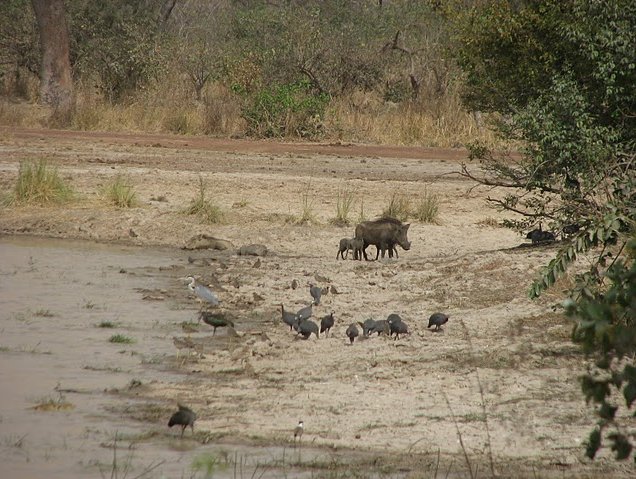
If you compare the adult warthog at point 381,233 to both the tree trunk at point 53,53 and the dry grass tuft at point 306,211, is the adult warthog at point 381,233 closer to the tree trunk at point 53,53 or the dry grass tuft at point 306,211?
the dry grass tuft at point 306,211

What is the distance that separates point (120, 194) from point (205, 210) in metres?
1.40

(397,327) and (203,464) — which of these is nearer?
(203,464)

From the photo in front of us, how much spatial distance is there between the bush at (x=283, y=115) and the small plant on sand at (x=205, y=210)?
10.0m

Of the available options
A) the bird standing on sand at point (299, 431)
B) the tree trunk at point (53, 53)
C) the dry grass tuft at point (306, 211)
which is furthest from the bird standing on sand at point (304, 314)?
the tree trunk at point (53, 53)

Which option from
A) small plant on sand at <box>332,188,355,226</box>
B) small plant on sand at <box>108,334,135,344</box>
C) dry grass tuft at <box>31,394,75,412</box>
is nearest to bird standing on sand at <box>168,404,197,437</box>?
dry grass tuft at <box>31,394,75,412</box>

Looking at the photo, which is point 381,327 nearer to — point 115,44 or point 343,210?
point 343,210

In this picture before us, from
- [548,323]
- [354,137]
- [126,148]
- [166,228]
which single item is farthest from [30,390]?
[354,137]

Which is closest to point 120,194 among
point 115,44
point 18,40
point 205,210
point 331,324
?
point 205,210

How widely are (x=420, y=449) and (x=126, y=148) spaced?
18.2 m

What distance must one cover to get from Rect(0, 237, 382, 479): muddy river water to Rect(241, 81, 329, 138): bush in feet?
39.9

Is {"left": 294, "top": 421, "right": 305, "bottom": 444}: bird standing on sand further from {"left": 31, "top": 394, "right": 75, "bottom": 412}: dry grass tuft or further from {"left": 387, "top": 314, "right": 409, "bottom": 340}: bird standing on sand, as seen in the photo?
{"left": 387, "top": 314, "right": 409, "bottom": 340}: bird standing on sand

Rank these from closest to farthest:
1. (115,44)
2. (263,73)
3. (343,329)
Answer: (343,329) < (263,73) < (115,44)

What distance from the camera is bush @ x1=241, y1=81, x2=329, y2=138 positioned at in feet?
92.3

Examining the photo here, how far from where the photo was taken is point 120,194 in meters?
18.6
